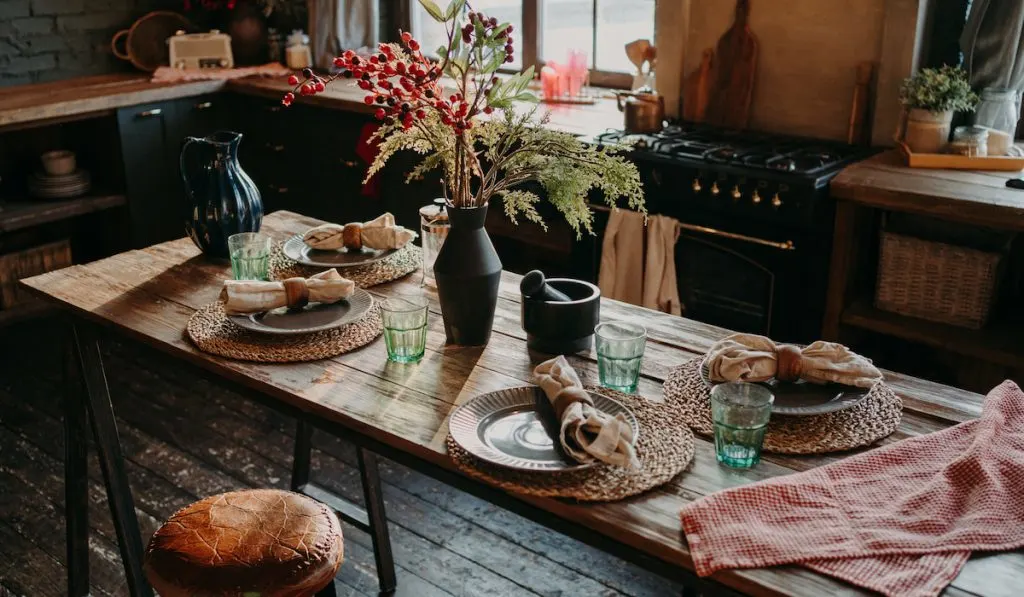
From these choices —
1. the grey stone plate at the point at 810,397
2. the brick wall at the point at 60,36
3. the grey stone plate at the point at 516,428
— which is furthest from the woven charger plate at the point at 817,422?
the brick wall at the point at 60,36

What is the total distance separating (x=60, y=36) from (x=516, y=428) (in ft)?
12.5

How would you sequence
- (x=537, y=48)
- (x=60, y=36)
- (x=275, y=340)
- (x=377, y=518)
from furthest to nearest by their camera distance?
1. (x=60, y=36)
2. (x=537, y=48)
3. (x=377, y=518)
4. (x=275, y=340)

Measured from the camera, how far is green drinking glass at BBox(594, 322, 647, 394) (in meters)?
1.62

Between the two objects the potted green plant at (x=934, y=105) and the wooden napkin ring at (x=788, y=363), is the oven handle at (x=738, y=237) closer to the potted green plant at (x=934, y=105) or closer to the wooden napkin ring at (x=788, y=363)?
the potted green plant at (x=934, y=105)

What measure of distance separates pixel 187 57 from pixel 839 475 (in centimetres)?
396

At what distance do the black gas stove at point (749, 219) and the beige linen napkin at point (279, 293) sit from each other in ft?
4.34

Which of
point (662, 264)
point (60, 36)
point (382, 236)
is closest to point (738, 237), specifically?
point (662, 264)

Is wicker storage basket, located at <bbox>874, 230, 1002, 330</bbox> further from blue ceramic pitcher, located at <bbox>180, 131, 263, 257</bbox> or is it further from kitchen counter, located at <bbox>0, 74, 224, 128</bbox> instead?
kitchen counter, located at <bbox>0, 74, 224, 128</bbox>

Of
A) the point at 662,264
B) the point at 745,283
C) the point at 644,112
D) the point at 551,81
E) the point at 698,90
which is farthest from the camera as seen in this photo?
the point at 551,81

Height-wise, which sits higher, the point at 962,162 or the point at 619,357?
the point at 962,162

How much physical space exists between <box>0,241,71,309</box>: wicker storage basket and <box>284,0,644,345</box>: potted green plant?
2836mm

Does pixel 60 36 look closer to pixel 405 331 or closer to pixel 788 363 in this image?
pixel 405 331

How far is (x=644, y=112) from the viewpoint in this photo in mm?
3355

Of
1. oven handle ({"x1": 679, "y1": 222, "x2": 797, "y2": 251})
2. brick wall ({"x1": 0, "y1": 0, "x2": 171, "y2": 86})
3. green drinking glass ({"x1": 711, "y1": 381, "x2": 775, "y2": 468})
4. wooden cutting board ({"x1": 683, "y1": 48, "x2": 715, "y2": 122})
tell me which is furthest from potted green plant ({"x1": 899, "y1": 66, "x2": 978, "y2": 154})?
brick wall ({"x1": 0, "y1": 0, "x2": 171, "y2": 86})
